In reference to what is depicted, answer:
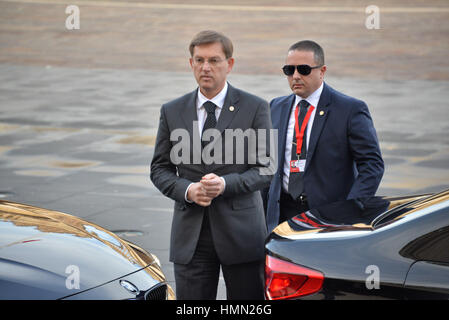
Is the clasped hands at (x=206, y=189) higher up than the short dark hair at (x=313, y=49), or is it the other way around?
the short dark hair at (x=313, y=49)

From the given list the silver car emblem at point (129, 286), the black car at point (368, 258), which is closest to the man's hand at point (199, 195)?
the black car at point (368, 258)

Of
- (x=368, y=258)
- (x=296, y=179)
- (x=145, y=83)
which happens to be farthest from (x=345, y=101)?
(x=145, y=83)

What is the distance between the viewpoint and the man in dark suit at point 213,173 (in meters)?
4.09

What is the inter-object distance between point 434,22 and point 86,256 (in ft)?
94.6

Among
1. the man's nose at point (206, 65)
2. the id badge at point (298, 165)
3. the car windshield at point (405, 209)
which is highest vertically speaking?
the man's nose at point (206, 65)

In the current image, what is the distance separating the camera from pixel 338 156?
4.82 m

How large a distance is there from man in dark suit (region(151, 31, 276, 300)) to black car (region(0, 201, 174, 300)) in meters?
0.30

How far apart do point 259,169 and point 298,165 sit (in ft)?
2.56

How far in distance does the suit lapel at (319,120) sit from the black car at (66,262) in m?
1.26

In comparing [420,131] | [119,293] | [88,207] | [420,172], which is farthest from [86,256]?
[420,131]

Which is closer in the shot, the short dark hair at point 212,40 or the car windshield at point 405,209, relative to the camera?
the car windshield at point 405,209

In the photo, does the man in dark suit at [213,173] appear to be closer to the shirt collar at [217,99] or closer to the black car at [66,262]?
the shirt collar at [217,99]

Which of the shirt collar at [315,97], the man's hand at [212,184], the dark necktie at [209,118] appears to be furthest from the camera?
the shirt collar at [315,97]

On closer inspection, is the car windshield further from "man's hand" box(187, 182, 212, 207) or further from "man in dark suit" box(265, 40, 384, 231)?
"man's hand" box(187, 182, 212, 207)
